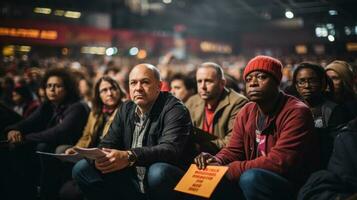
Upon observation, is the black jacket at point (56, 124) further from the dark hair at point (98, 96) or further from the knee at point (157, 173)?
the knee at point (157, 173)

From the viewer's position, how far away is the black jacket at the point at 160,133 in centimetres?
347

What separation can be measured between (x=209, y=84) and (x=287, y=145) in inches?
86.8

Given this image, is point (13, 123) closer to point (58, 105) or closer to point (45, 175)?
point (58, 105)

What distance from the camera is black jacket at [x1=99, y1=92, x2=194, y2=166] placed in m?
3.47

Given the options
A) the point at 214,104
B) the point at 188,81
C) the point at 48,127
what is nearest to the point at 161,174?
the point at 214,104

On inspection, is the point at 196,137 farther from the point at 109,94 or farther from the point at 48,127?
the point at 48,127

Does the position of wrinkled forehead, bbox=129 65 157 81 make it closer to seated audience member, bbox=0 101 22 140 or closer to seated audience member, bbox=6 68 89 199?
seated audience member, bbox=6 68 89 199

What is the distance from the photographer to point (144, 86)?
3945 millimetres

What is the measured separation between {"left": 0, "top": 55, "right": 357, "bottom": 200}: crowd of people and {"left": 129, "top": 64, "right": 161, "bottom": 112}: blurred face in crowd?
0.01m

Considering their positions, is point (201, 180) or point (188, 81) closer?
point (201, 180)

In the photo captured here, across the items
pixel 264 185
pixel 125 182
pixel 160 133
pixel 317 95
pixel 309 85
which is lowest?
pixel 125 182

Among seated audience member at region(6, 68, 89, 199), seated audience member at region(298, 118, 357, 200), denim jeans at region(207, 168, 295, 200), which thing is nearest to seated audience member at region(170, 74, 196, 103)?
seated audience member at region(6, 68, 89, 199)

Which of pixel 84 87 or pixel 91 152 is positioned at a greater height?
pixel 84 87

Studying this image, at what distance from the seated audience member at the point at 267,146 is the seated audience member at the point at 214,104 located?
1092 mm
